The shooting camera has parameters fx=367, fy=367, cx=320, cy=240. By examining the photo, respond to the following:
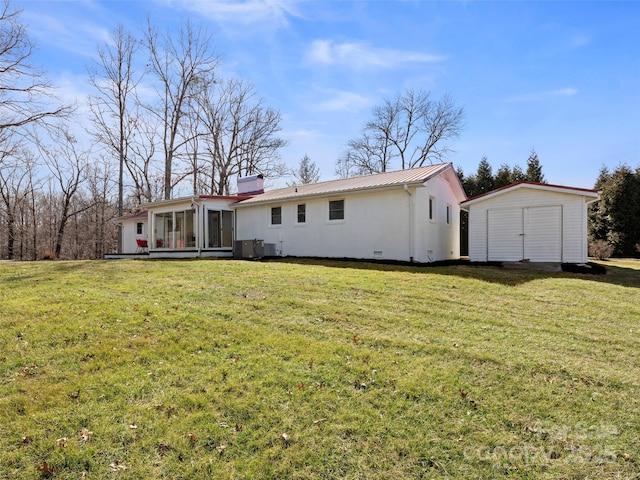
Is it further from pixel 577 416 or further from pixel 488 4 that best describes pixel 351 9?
pixel 577 416

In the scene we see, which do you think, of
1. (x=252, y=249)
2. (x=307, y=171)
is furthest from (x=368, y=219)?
(x=307, y=171)

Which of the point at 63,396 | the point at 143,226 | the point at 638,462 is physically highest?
the point at 143,226

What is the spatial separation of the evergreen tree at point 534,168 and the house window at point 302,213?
18.5 meters

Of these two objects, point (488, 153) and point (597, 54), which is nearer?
point (597, 54)

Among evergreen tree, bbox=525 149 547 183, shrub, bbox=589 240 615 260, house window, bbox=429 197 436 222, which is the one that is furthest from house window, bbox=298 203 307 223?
evergreen tree, bbox=525 149 547 183

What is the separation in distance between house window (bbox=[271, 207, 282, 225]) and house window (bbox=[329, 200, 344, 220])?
271 centimetres

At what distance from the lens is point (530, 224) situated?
12.4 meters

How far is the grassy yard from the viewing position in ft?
8.81

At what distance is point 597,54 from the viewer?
9.39 m

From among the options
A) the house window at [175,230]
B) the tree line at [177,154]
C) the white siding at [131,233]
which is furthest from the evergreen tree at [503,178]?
the white siding at [131,233]

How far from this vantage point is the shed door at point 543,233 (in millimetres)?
11945

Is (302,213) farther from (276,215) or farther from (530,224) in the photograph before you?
(530,224)

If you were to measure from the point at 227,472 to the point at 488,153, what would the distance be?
26273 millimetres

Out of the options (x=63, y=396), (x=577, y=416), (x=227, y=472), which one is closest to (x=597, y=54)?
(x=577, y=416)
